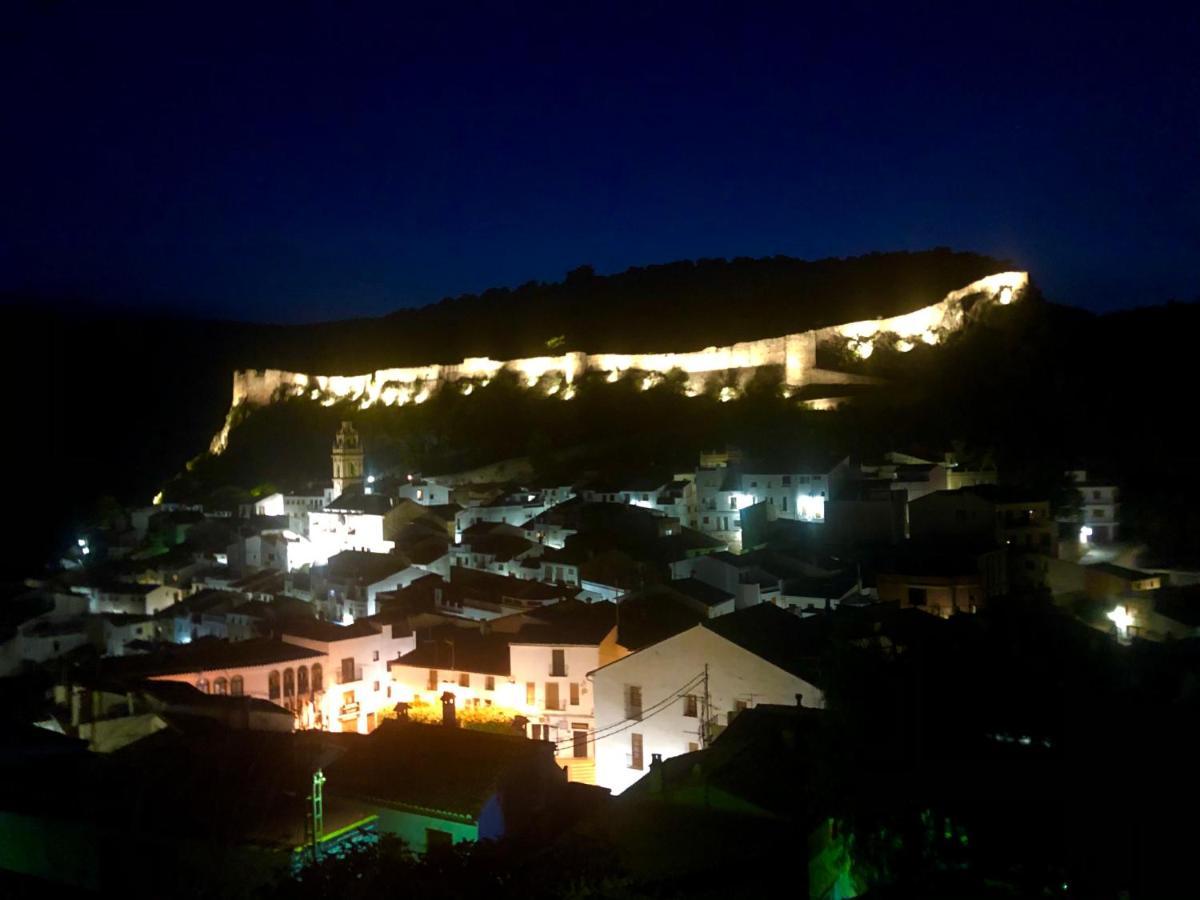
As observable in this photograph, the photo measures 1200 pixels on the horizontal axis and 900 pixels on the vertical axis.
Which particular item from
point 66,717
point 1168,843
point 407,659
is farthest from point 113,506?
point 1168,843

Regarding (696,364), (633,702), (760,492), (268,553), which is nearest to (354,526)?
(268,553)

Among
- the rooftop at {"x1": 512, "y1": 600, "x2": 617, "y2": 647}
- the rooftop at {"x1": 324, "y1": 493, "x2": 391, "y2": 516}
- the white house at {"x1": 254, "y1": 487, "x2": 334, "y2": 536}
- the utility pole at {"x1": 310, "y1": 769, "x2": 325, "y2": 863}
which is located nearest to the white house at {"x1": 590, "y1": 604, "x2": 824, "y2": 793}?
the rooftop at {"x1": 512, "y1": 600, "x2": 617, "y2": 647}

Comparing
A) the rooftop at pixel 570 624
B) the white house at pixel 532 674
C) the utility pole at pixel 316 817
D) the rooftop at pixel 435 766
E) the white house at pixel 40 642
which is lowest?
the white house at pixel 40 642

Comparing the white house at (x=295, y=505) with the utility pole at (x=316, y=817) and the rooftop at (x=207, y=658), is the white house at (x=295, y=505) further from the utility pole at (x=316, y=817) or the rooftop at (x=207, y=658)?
the utility pole at (x=316, y=817)

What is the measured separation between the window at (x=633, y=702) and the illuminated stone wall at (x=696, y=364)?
40.3m

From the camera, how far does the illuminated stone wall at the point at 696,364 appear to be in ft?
187

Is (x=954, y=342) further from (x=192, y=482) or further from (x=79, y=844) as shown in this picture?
(x=79, y=844)

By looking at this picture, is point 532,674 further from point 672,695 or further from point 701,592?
point 701,592

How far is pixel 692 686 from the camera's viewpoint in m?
16.4

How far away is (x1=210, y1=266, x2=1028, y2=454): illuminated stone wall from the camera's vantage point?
56938mm

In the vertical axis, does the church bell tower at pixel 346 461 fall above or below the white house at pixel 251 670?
above

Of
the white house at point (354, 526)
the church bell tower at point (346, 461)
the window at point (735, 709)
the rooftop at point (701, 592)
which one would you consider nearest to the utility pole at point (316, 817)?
the window at point (735, 709)

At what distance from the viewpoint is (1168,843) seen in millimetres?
6633

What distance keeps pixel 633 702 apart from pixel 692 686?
53.6 inches
